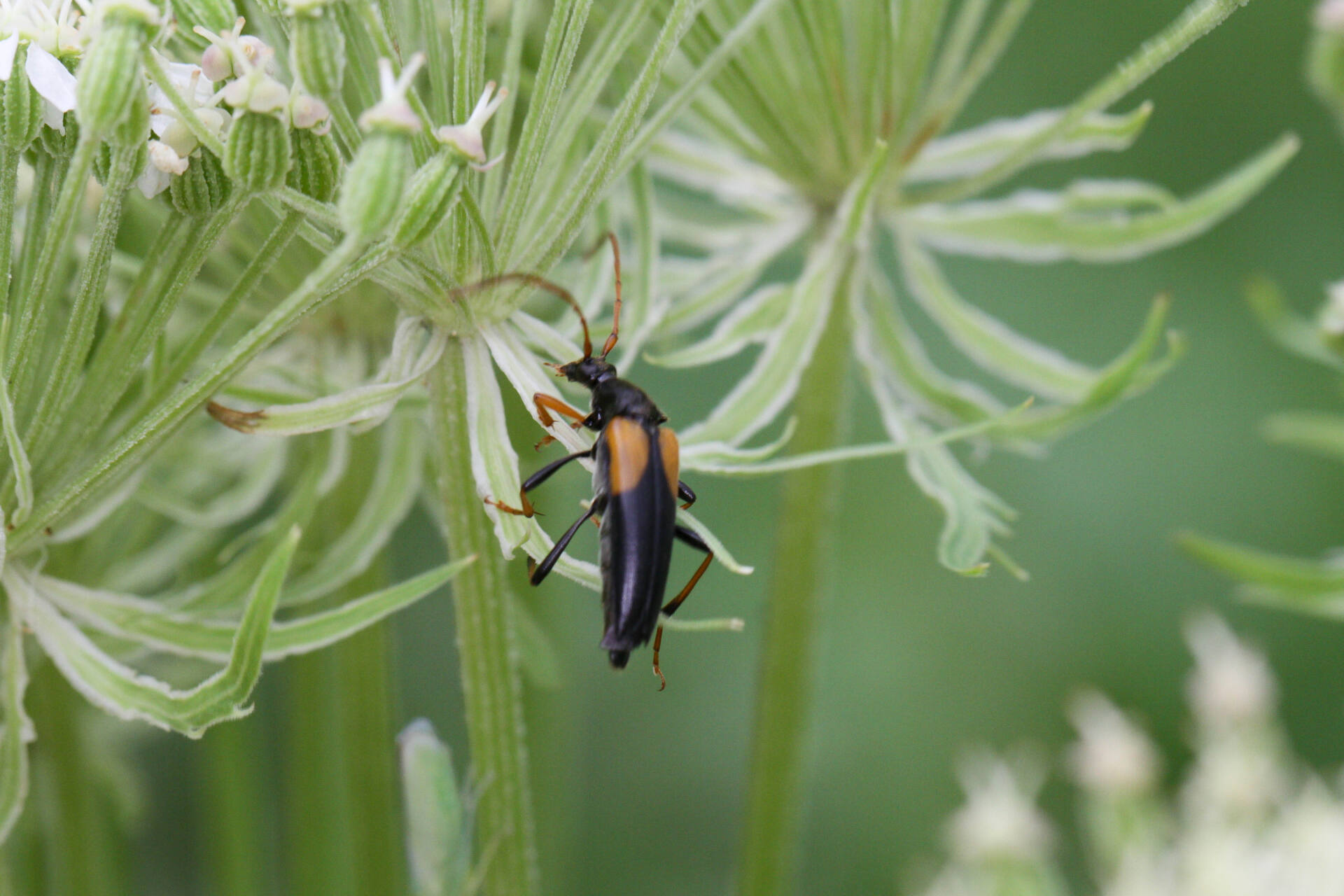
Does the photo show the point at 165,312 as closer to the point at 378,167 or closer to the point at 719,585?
the point at 378,167

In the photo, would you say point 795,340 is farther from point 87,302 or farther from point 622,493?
point 87,302

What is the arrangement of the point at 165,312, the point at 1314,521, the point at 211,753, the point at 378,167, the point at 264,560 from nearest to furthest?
the point at 378,167 < the point at 165,312 < the point at 264,560 < the point at 211,753 < the point at 1314,521

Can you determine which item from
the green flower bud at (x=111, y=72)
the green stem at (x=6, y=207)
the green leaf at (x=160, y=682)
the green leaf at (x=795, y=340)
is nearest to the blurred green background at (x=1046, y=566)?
the green leaf at (x=795, y=340)

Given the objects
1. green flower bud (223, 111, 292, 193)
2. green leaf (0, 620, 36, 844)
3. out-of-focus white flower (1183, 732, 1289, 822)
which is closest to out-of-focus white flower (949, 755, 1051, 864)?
out-of-focus white flower (1183, 732, 1289, 822)

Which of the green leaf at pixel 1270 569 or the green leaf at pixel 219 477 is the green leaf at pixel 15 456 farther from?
the green leaf at pixel 1270 569

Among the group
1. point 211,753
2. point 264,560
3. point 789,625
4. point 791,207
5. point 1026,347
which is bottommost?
point 211,753

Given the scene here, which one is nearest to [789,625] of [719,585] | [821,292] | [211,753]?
[821,292]

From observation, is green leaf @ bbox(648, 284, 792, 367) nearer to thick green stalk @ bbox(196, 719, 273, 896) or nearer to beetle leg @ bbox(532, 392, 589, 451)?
beetle leg @ bbox(532, 392, 589, 451)
